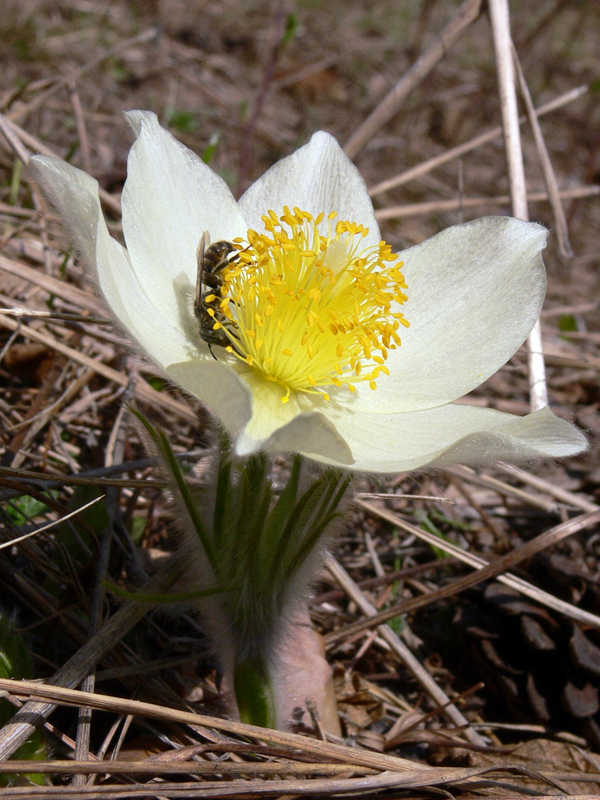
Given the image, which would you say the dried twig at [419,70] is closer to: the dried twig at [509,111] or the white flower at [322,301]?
the dried twig at [509,111]

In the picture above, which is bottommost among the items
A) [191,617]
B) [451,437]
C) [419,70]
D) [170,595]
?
[191,617]

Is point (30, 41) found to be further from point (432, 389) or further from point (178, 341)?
point (432, 389)

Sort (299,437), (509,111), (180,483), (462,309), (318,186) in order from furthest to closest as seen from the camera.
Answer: (509,111) < (318,186) < (462,309) < (180,483) < (299,437)

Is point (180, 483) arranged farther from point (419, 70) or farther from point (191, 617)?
point (419, 70)

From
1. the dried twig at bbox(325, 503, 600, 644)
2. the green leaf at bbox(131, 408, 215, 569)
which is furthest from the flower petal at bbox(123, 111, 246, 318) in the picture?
the dried twig at bbox(325, 503, 600, 644)

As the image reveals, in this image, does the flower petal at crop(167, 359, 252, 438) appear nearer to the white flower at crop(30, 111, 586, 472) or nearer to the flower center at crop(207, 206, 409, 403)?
the white flower at crop(30, 111, 586, 472)

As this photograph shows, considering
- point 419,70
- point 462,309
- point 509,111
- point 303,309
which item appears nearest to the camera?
point 303,309

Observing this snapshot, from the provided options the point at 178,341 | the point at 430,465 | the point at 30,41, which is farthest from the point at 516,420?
the point at 30,41

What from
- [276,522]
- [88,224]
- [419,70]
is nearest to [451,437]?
[276,522]
